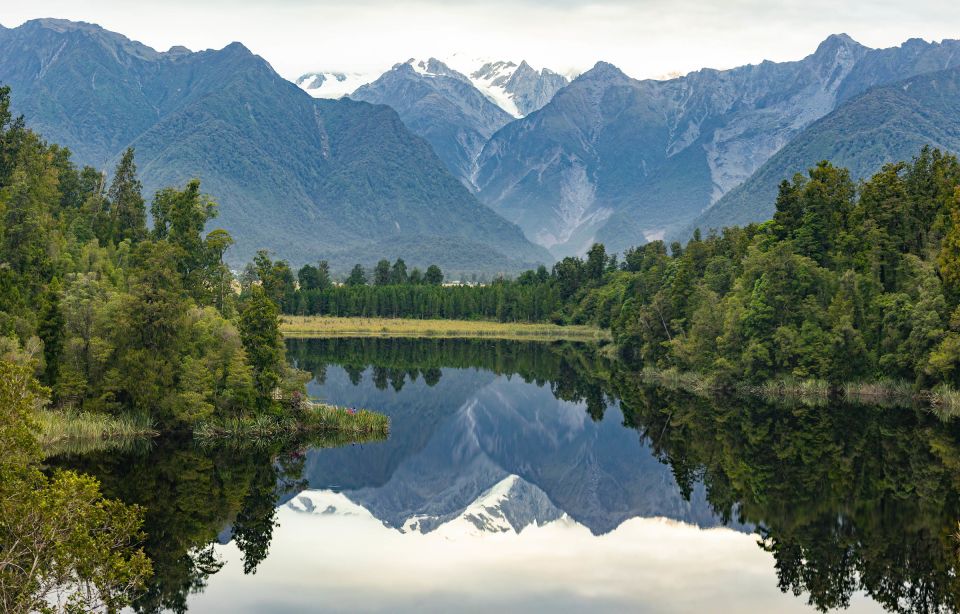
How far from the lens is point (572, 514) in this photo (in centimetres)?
6012

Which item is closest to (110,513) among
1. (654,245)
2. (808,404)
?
(808,404)

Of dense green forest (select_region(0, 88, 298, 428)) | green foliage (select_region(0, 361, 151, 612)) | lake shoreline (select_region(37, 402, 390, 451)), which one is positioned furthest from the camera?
dense green forest (select_region(0, 88, 298, 428))

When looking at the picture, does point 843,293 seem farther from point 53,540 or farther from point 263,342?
point 53,540

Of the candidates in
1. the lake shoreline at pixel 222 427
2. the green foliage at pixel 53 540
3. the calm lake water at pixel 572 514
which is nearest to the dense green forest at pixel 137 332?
the lake shoreline at pixel 222 427

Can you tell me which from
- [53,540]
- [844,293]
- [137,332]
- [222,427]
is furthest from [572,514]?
[844,293]

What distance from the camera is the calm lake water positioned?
41000mm

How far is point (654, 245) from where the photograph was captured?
18850 cm

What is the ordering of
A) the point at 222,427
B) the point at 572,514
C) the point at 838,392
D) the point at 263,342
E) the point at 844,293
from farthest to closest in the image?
the point at 844,293 < the point at 838,392 < the point at 263,342 < the point at 222,427 < the point at 572,514

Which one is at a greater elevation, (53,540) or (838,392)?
(53,540)

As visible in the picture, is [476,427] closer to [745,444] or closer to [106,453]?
[745,444]

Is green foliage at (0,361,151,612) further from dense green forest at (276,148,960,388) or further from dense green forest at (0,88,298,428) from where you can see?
dense green forest at (276,148,960,388)

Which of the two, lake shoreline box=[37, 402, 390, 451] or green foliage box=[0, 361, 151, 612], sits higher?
green foliage box=[0, 361, 151, 612]

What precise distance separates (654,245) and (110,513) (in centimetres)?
16266

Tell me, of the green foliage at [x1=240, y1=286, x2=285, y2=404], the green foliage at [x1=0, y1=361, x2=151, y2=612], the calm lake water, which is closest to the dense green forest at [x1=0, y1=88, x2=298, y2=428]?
the green foliage at [x1=240, y1=286, x2=285, y2=404]
